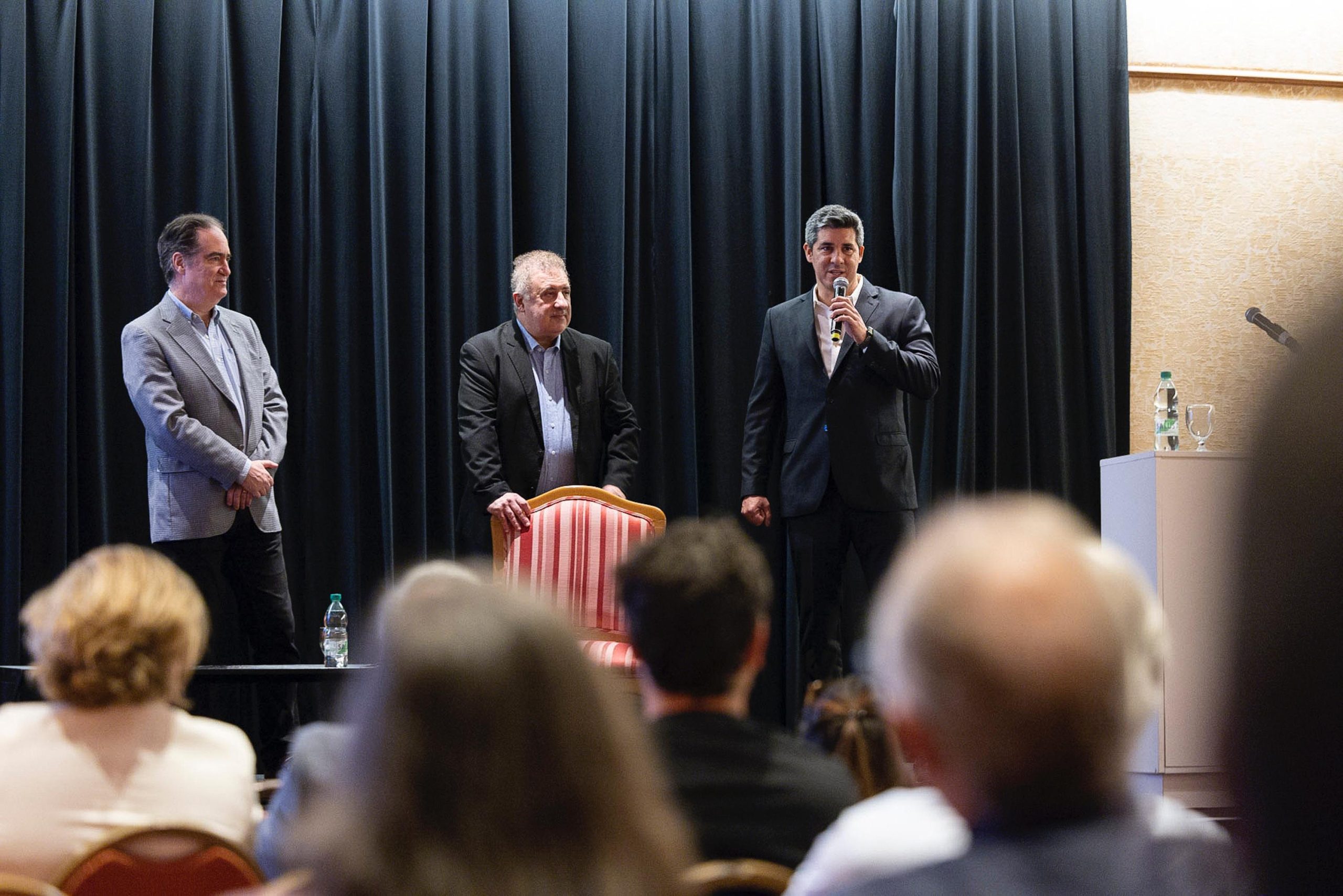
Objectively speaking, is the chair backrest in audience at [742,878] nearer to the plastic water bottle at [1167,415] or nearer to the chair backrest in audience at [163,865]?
the chair backrest in audience at [163,865]

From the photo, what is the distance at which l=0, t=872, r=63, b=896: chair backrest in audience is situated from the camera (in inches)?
45.9

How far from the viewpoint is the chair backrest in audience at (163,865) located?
130 cm

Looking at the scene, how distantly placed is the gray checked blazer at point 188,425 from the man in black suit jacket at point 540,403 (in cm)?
65

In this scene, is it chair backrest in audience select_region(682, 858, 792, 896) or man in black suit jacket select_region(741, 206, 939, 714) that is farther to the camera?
man in black suit jacket select_region(741, 206, 939, 714)

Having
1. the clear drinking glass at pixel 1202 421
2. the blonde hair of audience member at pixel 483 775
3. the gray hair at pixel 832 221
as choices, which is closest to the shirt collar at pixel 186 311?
the gray hair at pixel 832 221

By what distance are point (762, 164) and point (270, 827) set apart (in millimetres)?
3780

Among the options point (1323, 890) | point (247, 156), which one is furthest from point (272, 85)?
point (1323, 890)

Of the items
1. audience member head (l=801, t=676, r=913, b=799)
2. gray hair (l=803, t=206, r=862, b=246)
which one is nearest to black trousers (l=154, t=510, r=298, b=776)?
gray hair (l=803, t=206, r=862, b=246)

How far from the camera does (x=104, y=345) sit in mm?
4484

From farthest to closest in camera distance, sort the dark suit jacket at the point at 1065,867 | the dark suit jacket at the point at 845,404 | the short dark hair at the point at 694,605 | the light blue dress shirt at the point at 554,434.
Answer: the light blue dress shirt at the point at 554,434
the dark suit jacket at the point at 845,404
the short dark hair at the point at 694,605
the dark suit jacket at the point at 1065,867

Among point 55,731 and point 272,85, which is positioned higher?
point 272,85

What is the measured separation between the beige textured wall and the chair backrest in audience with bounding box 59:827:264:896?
4511 mm

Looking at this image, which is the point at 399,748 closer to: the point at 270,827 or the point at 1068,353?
the point at 270,827

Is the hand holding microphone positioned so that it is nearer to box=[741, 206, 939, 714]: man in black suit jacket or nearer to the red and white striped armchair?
box=[741, 206, 939, 714]: man in black suit jacket
